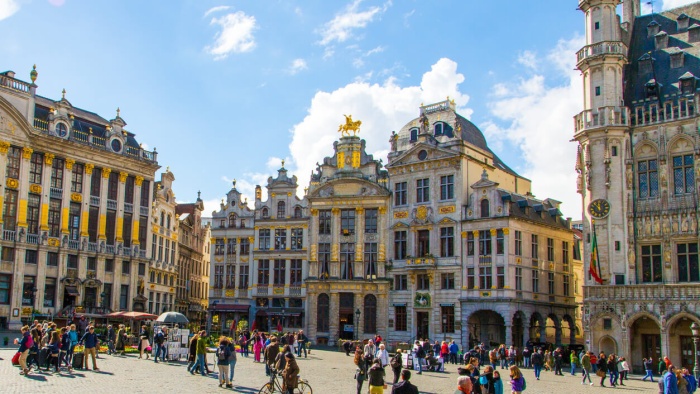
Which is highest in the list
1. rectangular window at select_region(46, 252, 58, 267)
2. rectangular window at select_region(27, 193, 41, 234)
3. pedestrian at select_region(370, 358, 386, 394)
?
rectangular window at select_region(27, 193, 41, 234)

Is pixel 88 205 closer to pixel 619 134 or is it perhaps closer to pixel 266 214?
pixel 266 214

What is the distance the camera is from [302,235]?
63.7m

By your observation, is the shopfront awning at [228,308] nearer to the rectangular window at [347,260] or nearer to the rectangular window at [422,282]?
the rectangular window at [347,260]

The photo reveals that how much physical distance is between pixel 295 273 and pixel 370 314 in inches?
320

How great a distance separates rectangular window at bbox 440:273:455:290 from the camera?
56.1 m

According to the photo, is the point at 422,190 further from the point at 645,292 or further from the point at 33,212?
the point at 33,212

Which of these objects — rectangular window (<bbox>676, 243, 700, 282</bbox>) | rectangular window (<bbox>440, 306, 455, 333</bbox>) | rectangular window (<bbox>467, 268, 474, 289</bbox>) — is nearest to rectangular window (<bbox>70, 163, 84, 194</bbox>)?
rectangular window (<bbox>440, 306, 455, 333</bbox>)

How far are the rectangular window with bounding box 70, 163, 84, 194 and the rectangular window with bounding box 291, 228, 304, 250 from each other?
709 inches

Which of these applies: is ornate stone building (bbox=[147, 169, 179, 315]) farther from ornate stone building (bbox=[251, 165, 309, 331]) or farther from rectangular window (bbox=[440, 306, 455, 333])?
rectangular window (bbox=[440, 306, 455, 333])

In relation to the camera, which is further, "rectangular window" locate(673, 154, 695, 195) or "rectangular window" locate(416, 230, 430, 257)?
"rectangular window" locate(416, 230, 430, 257)

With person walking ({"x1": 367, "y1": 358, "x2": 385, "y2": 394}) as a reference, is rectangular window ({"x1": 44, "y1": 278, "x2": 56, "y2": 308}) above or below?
above

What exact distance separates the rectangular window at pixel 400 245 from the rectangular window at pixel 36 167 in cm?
2795

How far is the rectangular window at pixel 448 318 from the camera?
183 ft

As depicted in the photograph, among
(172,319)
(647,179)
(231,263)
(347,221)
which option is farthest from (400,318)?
(172,319)
